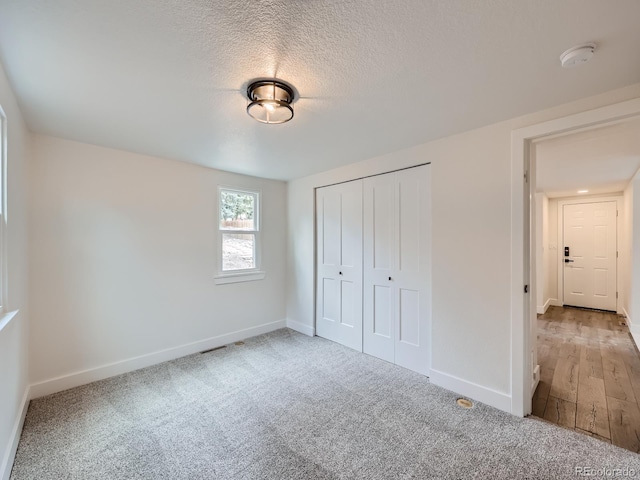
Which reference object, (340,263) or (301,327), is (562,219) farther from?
(301,327)

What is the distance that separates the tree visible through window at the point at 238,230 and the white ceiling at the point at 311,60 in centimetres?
148

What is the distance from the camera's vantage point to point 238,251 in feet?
12.8

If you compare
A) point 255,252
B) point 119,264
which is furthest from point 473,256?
point 119,264

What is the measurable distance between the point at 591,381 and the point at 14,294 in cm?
482

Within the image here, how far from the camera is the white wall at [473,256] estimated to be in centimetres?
222

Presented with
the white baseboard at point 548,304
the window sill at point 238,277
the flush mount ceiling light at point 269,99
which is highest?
the flush mount ceiling light at point 269,99

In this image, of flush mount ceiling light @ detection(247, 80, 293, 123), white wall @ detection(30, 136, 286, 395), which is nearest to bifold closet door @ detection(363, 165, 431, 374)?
flush mount ceiling light @ detection(247, 80, 293, 123)

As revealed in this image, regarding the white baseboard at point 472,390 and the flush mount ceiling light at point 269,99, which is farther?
the white baseboard at point 472,390

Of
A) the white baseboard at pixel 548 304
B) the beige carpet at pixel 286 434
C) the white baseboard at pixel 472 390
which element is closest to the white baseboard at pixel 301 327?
the beige carpet at pixel 286 434

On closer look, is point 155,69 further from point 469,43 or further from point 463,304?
point 463,304

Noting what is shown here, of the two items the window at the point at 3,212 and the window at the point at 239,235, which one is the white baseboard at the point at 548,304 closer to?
the window at the point at 239,235

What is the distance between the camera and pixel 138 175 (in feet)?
9.78

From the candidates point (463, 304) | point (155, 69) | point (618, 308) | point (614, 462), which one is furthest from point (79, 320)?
point (618, 308)

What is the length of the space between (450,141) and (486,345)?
1805 millimetres
